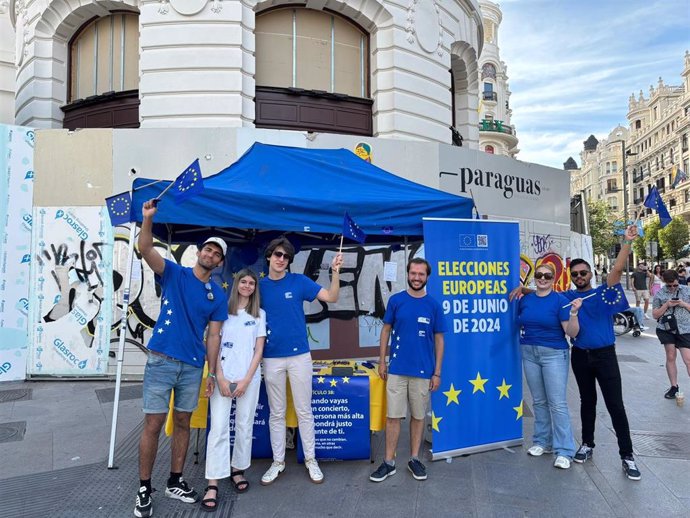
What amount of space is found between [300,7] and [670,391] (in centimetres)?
971

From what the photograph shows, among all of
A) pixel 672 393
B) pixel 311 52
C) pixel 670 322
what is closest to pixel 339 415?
A: pixel 670 322

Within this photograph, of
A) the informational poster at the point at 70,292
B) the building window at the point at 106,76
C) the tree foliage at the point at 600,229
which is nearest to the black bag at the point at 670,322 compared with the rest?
the informational poster at the point at 70,292

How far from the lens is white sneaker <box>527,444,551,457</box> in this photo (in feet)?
15.3

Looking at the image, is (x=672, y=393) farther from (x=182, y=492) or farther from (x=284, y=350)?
(x=182, y=492)

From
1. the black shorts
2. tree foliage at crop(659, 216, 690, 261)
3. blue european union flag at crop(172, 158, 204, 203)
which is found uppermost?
tree foliage at crop(659, 216, 690, 261)

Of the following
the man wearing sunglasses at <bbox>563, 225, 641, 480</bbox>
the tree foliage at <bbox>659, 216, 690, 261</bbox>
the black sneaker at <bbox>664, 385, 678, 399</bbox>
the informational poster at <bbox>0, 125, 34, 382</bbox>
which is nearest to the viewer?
the man wearing sunglasses at <bbox>563, 225, 641, 480</bbox>

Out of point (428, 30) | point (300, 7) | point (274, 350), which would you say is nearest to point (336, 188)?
point (274, 350)

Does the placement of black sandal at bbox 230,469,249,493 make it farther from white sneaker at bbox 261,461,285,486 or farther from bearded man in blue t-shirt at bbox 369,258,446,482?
bearded man in blue t-shirt at bbox 369,258,446,482

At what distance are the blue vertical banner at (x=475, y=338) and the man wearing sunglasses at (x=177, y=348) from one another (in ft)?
6.72

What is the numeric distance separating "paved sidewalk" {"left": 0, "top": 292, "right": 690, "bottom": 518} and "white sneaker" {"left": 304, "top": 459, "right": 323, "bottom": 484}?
0.26ft

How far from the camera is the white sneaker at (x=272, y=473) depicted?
403 cm

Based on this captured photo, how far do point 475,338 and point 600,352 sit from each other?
1096mm

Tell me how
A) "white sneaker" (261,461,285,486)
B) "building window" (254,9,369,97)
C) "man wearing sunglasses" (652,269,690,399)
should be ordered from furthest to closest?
"building window" (254,9,369,97), "man wearing sunglasses" (652,269,690,399), "white sneaker" (261,461,285,486)

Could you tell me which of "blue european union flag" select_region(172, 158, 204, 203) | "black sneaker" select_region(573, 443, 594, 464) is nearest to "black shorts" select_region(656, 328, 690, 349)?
"black sneaker" select_region(573, 443, 594, 464)
